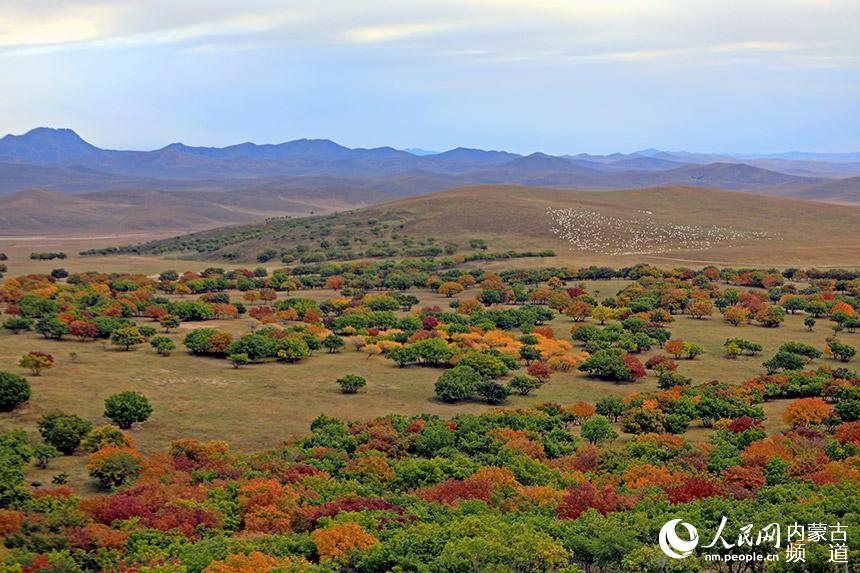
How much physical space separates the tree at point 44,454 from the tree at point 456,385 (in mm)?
23861

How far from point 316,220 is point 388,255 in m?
51.5

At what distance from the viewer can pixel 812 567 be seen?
23.1 m

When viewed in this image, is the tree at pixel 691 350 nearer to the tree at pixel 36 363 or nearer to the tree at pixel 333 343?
the tree at pixel 333 343

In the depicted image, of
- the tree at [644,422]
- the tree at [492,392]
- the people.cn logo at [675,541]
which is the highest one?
the people.cn logo at [675,541]

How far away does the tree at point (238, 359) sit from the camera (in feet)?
202

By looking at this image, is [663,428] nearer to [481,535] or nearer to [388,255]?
[481,535]

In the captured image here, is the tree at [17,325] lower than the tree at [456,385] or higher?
higher

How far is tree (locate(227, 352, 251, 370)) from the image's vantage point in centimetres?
6172

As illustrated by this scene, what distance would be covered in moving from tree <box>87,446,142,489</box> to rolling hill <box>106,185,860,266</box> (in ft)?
306

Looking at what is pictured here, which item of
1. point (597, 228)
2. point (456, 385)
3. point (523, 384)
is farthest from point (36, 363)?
point (597, 228)

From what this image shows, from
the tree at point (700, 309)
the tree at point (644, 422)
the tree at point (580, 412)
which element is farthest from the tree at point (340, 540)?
the tree at point (700, 309)

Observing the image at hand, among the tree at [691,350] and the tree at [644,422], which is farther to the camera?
the tree at [691,350]

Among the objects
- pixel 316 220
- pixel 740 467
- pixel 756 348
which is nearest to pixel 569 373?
pixel 756 348

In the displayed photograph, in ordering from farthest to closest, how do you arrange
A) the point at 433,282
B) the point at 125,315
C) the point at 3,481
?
the point at 433,282
the point at 125,315
the point at 3,481
